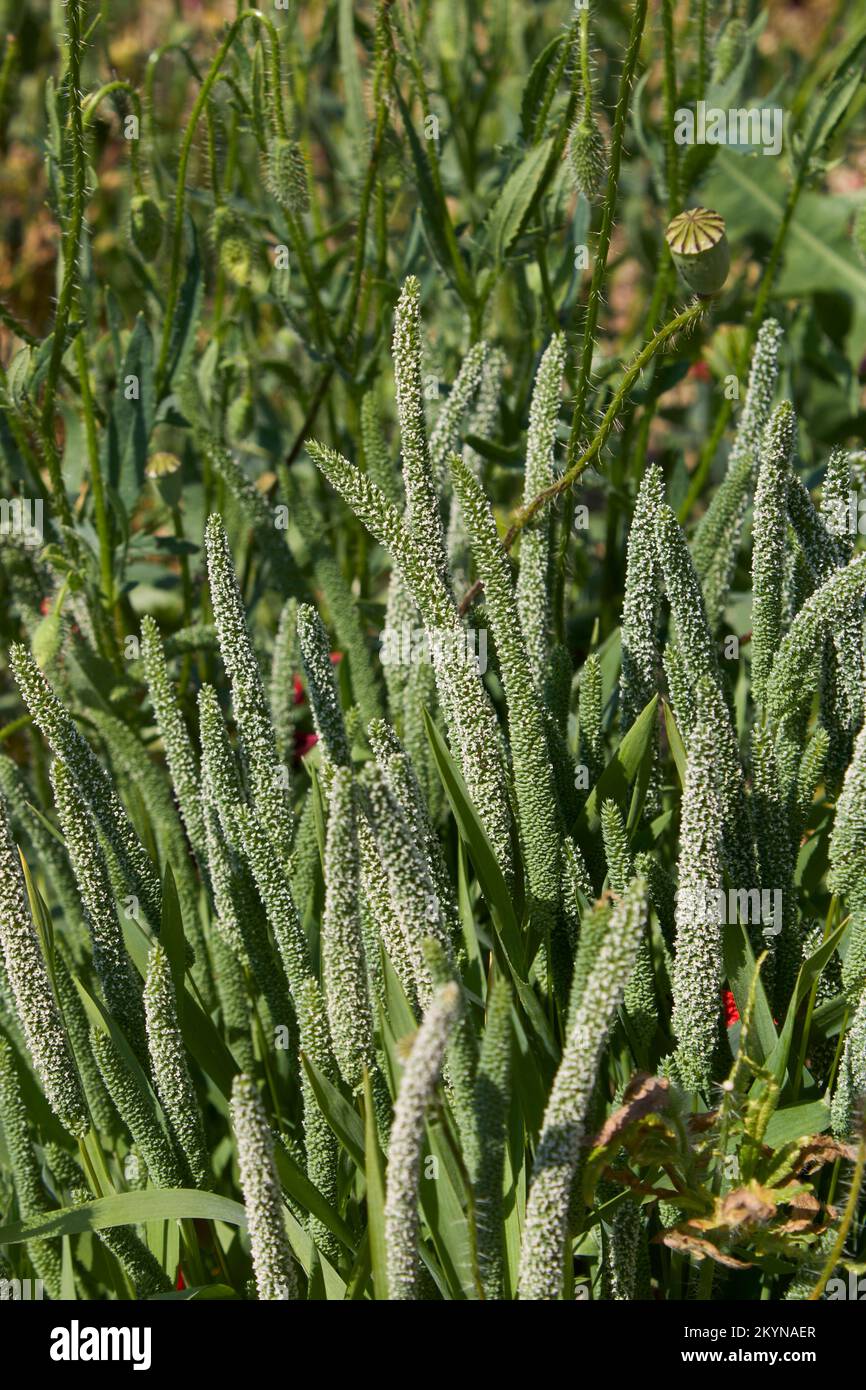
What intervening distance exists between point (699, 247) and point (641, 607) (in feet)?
1.08

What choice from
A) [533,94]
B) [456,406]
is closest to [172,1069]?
[456,406]

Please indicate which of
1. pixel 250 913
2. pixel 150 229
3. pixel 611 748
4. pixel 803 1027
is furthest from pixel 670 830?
pixel 150 229

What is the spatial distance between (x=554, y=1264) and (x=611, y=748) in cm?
59

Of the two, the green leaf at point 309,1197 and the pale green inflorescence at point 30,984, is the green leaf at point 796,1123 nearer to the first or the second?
the green leaf at point 309,1197

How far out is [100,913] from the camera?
106 centimetres

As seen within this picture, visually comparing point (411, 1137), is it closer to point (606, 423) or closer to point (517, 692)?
point (517, 692)

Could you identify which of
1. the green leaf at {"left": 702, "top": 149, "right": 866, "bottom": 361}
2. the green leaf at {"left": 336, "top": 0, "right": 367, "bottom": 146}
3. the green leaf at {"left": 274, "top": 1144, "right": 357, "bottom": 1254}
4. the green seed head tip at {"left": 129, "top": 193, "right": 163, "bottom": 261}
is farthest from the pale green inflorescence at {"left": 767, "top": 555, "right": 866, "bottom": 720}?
the green leaf at {"left": 702, "top": 149, "right": 866, "bottom": 361}

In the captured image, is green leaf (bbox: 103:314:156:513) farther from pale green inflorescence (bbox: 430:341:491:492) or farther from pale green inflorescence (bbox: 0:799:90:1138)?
pale green inflorescence (bbox: 0:799:90:1138)

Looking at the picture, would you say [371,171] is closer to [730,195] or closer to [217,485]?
[217,485]

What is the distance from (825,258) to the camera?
2.32 meters

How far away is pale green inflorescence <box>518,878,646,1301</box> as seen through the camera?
29.6 inches

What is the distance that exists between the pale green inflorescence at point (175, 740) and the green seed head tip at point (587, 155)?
597 millimetres

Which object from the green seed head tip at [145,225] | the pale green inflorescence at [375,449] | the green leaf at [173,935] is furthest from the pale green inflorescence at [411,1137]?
the green seed head tip at [145,225]

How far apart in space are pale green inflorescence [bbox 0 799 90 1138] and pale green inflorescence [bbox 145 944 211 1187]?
0.07 metres
